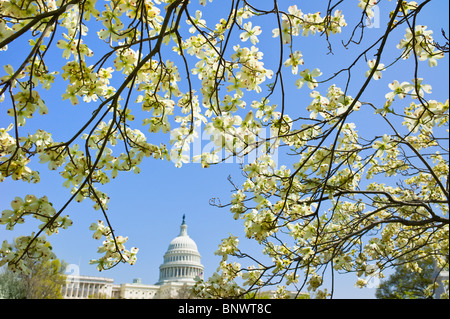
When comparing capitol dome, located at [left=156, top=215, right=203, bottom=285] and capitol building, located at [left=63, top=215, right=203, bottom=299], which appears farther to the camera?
capitol dome, located at [left=156, top=215, right=203, bottom=285]

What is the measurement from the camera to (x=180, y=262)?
53.4 metres

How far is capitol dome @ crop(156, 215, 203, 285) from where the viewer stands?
5306cm

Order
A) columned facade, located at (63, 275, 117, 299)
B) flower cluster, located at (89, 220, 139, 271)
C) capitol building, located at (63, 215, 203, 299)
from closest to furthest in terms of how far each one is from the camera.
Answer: flower cluster, located at (89, 220, 139, 271) < capitol building, located at (63, 215, 203, 299) < columned facade, located at (63, 275, 117, 299)

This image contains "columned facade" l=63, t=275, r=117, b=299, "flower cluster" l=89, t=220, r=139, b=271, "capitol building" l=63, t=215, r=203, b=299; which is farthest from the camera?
"columned facade" l=63, t=275, r=117, b=299

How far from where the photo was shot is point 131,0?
1.85 m

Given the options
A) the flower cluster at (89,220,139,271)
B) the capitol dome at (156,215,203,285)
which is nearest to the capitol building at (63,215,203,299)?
the capitol dome at (156,215,203,285)

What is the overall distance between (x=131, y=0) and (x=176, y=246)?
181ft

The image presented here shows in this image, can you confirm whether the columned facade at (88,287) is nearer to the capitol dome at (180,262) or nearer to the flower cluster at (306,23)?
the capitol dome at (180,262)

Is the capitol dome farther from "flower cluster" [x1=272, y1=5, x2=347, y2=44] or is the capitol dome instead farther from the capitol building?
"flower cluster" [x1=272, y1=5, x2=347, y2=44]

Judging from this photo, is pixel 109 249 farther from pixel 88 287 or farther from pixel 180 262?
pixel 88 287

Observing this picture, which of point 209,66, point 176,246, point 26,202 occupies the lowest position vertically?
point 26,202

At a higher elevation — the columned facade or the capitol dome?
the capitol dome
